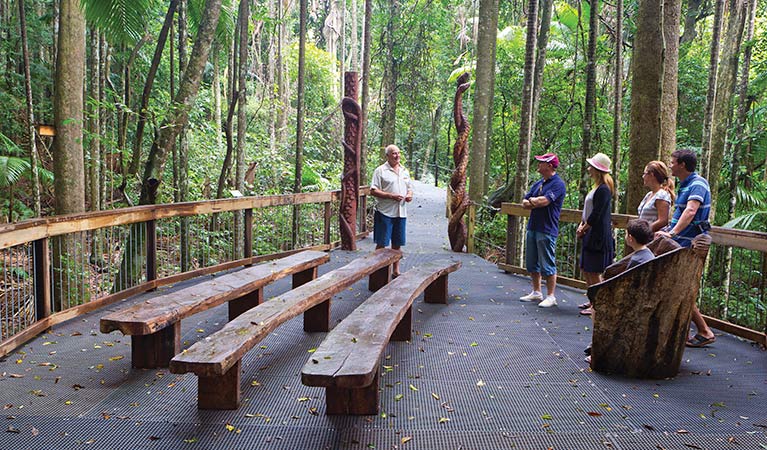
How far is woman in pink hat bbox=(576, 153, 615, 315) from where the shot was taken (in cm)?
572

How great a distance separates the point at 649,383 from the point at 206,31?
6.00 m

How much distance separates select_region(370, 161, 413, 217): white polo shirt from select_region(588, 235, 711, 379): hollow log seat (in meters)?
3.67

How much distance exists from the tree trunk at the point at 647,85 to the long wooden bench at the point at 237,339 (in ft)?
11.3

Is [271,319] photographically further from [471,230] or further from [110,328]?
[471,230]

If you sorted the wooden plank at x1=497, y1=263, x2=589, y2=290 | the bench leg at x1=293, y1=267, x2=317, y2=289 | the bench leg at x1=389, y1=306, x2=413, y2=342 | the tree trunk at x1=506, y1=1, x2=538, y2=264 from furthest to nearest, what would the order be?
the tree trunk at x1=506, y1=1, x2=538, y2=264 < the wooden plank at x1=497, y1=263, x2=589, y2=290 < the bench leg at x1=293, y1=267, x2=317, y2=289 < the bench leg at x1=389, y1=306, x2=413, y2=342

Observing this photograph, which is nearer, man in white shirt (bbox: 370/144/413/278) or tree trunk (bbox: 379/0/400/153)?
man in white shirt (bbox: 370/144/413/278)

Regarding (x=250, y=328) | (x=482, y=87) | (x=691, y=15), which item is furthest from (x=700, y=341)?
(x=691, y=15)

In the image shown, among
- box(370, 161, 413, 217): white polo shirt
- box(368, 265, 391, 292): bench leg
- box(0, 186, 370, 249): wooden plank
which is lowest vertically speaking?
box(368, 265, 391, 292): bench leg

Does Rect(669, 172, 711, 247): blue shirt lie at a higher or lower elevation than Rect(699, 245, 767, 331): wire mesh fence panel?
higher

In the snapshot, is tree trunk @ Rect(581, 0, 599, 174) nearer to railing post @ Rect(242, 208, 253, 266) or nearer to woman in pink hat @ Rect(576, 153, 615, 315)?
woman in pink hat @ Rect(576, 153, 615, 315)

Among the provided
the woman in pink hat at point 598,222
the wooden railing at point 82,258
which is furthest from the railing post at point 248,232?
the woman in pink hat at point 598,222

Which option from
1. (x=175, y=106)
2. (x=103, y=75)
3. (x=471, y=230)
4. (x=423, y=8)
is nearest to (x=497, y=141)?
(x=423, y=8)

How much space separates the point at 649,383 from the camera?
4.08 metres

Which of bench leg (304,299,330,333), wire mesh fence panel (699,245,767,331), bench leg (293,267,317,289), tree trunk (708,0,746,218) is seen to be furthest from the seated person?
tree trunk (708,0,746,218)
